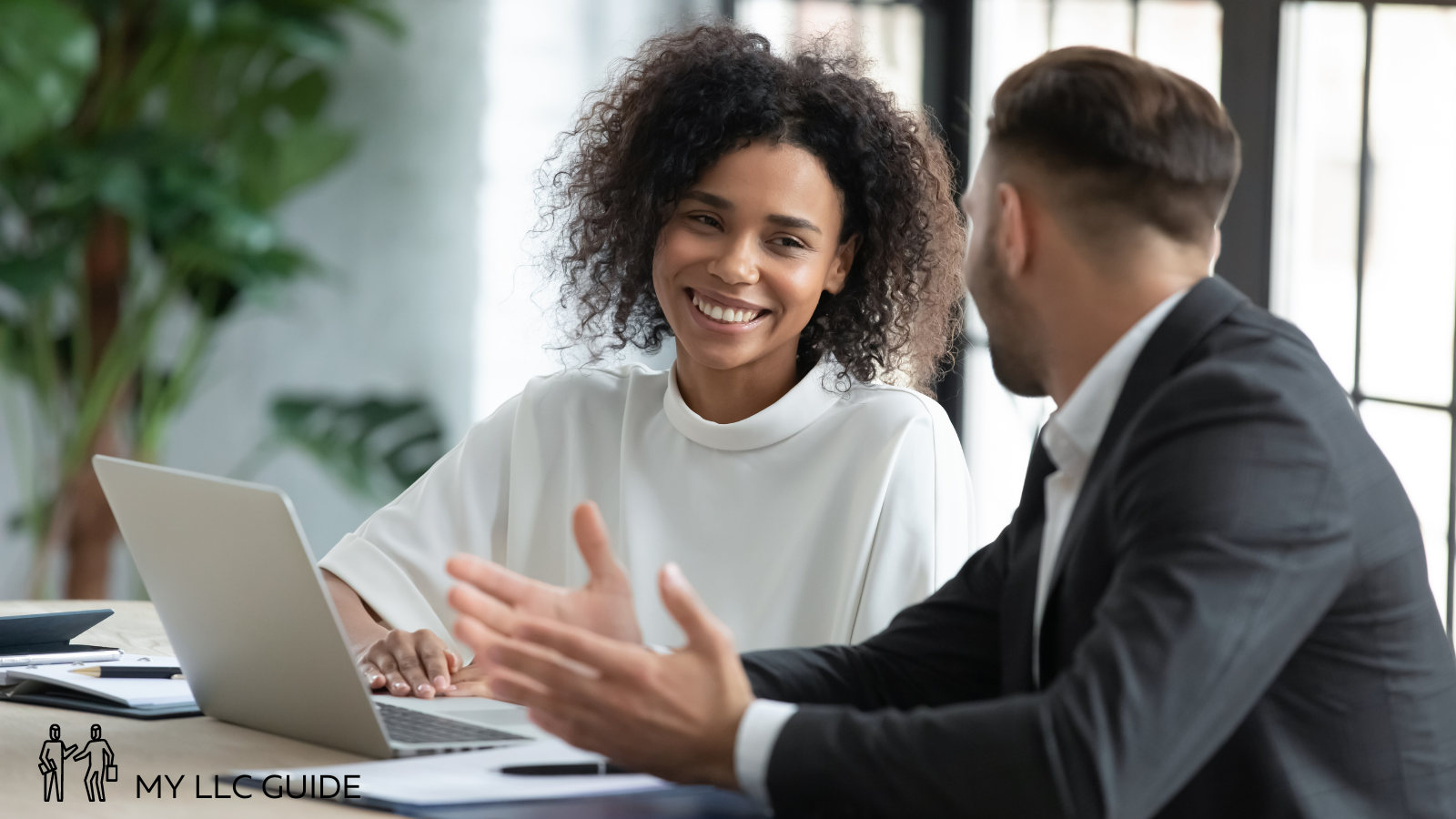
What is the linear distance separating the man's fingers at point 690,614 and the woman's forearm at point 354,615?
2.94 feet

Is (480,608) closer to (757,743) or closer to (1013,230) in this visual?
(757,743)

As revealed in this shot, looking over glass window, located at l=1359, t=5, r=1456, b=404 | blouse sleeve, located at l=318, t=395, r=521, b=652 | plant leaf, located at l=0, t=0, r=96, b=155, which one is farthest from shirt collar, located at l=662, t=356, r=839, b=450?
plant leaf, located at l=0, t=0, r=96, b=155

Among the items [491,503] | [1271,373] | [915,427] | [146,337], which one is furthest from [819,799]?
[146,337]

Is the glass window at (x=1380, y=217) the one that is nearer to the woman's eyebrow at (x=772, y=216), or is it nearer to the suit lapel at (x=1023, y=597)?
the woman's eyebrow at (x=772, y=216)

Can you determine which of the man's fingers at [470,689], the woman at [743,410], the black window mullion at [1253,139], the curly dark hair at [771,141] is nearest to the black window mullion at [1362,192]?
the black window mullion at [1253,139]

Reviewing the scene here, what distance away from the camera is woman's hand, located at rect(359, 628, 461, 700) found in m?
1.64

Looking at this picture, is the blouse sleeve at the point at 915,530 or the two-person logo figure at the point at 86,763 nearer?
the two-person logo figure at the point at 86,763

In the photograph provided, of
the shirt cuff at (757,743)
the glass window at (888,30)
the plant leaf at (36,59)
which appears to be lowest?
the shirt cuff at (757,743)

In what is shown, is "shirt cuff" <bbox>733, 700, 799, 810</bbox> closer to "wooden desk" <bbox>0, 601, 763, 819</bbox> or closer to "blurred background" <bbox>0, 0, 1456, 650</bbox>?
"wooden desk" <bbox>0, 601, 763, 819</bbox>

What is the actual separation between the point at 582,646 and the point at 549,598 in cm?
16

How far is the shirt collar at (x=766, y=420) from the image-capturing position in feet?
6.60

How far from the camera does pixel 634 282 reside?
2.25m

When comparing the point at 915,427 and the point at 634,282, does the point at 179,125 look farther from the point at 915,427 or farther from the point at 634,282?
the point at 915,427

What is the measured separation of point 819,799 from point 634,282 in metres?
1.30
